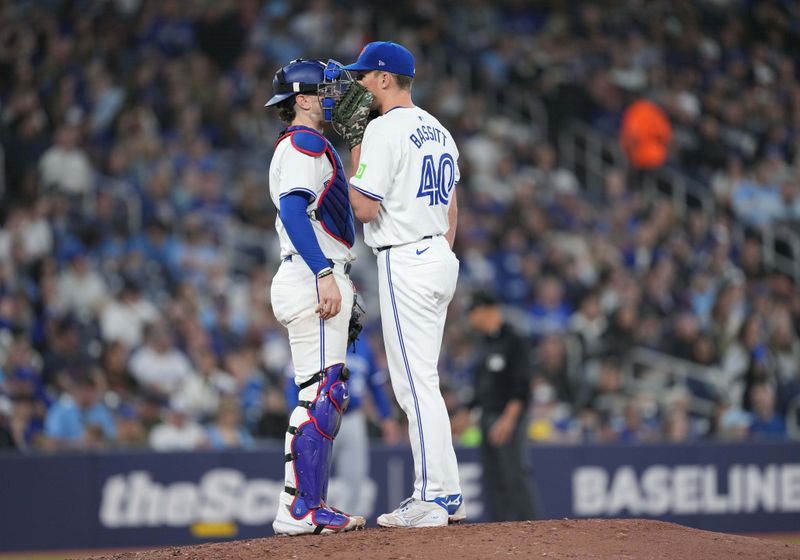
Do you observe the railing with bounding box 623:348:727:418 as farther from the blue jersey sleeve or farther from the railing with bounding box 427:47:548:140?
the blue jersey sleeve

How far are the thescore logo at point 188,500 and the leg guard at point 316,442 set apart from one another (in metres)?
5.41

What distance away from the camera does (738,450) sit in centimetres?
1221

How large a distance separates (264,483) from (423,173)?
6.17m

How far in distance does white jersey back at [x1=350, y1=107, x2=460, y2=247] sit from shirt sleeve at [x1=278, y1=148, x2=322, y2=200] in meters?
0.20

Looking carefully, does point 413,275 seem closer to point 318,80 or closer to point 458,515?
point 318,80

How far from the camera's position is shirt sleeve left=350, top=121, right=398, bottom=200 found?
5746mm

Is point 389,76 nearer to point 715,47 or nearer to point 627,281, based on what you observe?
point 627,281

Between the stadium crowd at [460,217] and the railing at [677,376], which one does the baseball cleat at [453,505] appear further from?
the railing at [677,376]

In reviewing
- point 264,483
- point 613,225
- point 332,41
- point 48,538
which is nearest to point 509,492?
A: point 264,483

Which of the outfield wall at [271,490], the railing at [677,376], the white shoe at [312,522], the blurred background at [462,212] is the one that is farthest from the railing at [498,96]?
the white shoe at [312,522]

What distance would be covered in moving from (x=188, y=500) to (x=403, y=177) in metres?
6.34

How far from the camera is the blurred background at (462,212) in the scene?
12.1 m

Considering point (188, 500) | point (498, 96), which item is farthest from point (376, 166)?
point (498, 96)

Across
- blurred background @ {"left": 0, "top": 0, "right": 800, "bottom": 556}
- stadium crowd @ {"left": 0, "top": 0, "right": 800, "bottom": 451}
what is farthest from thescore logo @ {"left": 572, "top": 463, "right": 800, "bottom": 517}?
stadium crowd @ {"left": 0, "top": 0, "right": 800, "bottom": 451}
